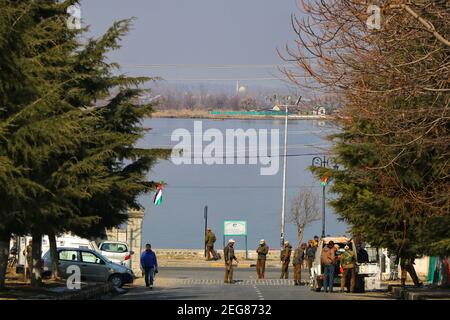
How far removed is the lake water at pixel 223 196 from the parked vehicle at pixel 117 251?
42.2 m

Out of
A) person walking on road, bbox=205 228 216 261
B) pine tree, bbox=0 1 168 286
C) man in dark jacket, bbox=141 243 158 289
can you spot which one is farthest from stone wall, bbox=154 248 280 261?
pine tree, bbox=0 1 168 286

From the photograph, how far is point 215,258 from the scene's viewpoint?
209ft

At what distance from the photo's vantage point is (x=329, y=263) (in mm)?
36781

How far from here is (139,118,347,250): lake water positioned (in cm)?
10300

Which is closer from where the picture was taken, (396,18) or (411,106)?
(396,18)

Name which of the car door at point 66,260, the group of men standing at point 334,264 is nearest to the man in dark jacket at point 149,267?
the car door at point 66,260

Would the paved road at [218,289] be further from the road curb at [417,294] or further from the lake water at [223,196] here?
the lake water at [223,196]

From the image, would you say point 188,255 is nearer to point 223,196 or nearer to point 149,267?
point 149,267

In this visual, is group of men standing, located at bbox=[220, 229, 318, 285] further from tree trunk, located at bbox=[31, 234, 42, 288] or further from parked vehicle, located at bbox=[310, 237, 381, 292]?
tree trunk, located at bbox=[31, 234, 42, 288]

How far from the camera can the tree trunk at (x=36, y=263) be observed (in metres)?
32.6

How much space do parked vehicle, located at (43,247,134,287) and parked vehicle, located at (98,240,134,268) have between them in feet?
13.3
